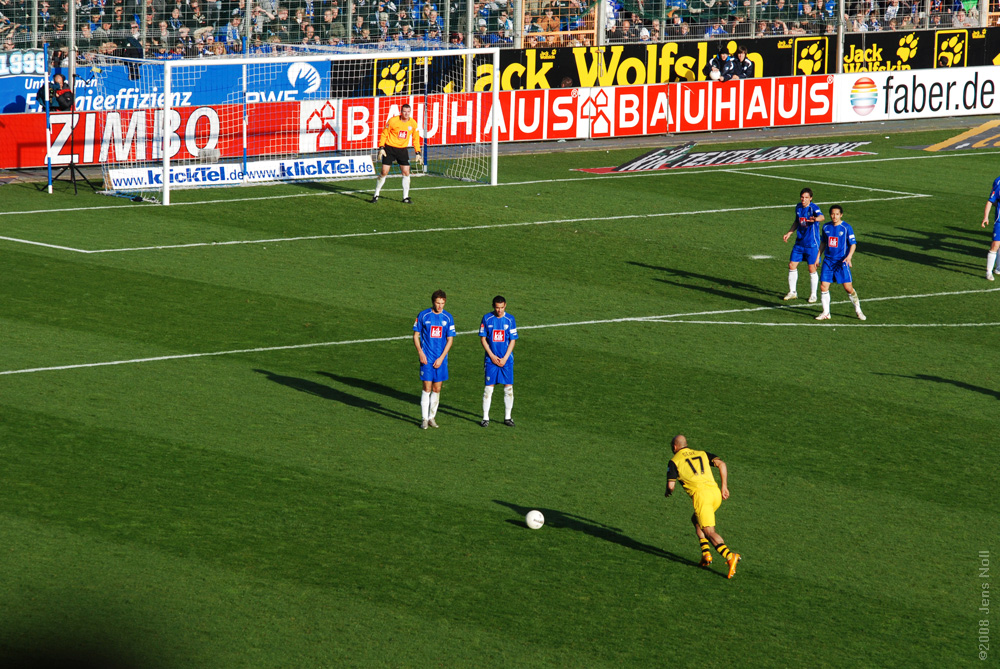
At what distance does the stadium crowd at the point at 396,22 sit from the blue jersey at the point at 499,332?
22.0 meters

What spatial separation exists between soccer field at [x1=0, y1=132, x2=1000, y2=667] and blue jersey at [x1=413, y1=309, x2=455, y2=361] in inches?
36.9

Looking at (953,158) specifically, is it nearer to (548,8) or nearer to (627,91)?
(627,91)

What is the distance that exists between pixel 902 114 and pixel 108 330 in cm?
3185

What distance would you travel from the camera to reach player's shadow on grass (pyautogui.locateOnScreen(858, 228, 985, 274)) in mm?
25672

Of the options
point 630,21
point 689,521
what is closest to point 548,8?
point 630,21

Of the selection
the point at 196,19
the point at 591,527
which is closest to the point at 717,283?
the point at 591,527

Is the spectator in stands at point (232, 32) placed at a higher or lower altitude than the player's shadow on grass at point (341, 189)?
higher

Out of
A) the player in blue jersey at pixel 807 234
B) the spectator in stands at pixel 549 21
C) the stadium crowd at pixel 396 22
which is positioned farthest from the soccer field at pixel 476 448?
the spectator in stands at pixel 549 21

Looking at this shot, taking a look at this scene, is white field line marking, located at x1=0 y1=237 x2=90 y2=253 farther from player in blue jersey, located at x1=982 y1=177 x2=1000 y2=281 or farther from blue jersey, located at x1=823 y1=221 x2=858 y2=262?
player in blue jersey, located at x1=982 y1=177 x2=1000 y2=281

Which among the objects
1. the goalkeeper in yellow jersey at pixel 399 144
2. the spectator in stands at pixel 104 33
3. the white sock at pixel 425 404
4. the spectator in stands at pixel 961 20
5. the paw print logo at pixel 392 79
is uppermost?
the spectator in stands at pixel 961 20

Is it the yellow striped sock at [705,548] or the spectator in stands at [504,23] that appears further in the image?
the spectator in stands at [504,23]

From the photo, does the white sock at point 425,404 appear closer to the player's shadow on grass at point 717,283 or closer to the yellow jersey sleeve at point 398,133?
the player's shadow on grass at point 717,283

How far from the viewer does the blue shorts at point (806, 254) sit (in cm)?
2188

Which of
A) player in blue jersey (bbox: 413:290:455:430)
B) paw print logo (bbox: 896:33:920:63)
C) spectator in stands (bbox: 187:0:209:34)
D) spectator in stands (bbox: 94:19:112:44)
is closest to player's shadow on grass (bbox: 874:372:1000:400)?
player in blue jersey (bbox: 413:290:455:430)
